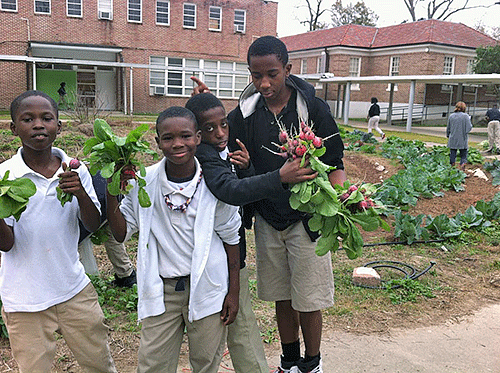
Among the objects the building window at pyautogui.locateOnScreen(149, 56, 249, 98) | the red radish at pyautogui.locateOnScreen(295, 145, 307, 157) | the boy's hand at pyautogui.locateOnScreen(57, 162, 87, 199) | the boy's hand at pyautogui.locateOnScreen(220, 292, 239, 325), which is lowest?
the boy's hand at pyautogui.locateOnScreen(220, 292, 239, 325)

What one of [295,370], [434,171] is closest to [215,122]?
[295,370]

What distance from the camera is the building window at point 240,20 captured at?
28.4 m

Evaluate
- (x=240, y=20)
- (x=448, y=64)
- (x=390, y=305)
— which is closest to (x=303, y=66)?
(x=448, y=64)

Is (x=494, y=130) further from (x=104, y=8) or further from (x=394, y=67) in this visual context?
Result: (x=104, y=8)

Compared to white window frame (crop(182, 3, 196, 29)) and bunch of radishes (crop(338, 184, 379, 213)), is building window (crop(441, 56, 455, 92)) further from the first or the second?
bunch of radishes (crop(338, 184, 379, 213))


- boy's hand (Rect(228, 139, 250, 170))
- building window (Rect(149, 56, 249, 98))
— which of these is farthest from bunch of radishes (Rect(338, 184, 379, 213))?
building window (Rect(149, 56, 249, 98))

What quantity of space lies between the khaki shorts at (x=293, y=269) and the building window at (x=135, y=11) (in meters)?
26.2

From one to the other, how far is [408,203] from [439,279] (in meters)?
3.45

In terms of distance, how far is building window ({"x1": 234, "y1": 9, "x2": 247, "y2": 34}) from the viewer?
28422 mm

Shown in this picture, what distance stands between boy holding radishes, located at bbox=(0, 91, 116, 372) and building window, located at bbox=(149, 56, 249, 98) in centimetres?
2503

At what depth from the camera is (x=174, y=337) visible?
8.15ft

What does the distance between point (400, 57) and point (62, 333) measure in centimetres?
3463

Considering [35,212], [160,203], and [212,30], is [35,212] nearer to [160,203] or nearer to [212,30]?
[160,203]

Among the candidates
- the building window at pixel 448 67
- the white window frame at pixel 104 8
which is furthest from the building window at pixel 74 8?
the building window at pixel 448 67
